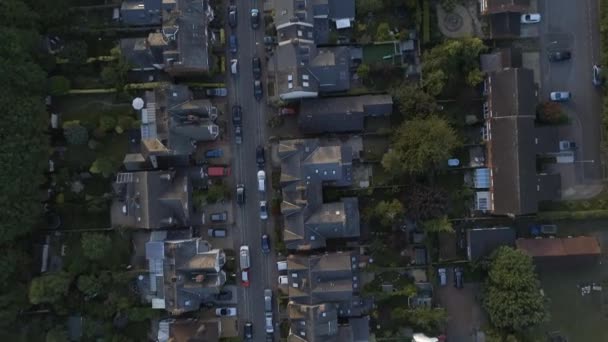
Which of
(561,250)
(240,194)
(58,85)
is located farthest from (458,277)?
(58,85)

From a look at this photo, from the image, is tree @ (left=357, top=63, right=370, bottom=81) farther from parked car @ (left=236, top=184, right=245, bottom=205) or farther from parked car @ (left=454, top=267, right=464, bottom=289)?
parked car @ (left=454, top=267, right=464, bottom=289)

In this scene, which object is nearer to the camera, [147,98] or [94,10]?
[147,98]

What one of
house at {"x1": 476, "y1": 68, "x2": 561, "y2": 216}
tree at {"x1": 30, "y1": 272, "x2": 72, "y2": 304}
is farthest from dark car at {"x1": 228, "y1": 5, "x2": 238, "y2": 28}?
tree at {"x1": 30, "y1": 272, "x2": 72, "y2": 304}

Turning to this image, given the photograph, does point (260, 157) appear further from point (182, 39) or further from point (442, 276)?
point (442, 276)

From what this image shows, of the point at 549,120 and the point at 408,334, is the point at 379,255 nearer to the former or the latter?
the point at 408,334

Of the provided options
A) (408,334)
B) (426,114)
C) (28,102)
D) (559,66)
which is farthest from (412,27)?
(28,102)

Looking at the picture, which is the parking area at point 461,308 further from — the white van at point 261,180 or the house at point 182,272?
the house at point 182,272

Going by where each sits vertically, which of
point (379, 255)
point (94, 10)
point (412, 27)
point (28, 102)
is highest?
point (94, 10)
